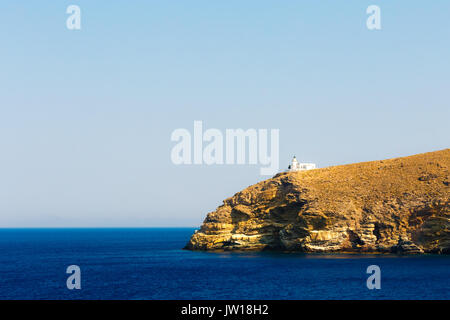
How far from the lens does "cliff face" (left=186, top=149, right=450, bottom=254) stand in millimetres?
103438

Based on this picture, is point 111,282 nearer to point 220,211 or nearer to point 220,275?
point 220,275

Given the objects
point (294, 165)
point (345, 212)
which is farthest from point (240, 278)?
point (294, 165)

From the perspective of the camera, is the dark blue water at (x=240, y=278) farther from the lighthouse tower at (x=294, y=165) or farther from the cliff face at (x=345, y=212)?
the lighthouse tower at (x=294, y=165)

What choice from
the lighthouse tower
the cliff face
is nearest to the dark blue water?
the cliff face

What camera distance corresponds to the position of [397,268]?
79.3 meters

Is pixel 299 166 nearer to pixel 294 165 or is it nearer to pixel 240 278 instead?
pixel 294 165

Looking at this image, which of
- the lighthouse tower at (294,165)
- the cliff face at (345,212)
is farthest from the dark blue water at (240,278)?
the lighthouse tower at (294,165)

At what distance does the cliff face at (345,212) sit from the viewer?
339 ft

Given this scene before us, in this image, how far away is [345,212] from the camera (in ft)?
359

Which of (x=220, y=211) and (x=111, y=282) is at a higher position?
(x=220, y=211)

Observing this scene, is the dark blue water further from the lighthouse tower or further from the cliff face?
the lighthouse tower
